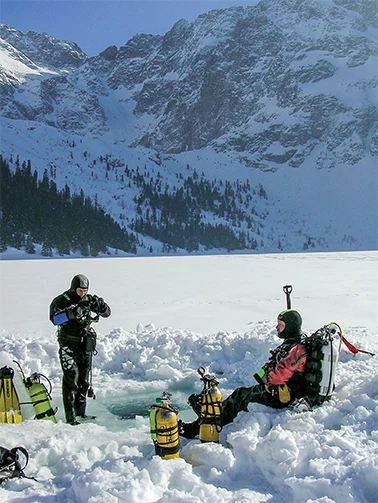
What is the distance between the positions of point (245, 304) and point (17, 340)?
7982mm

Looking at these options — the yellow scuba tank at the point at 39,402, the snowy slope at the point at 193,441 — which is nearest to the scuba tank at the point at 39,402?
the yellow scuba tank at the point at 39,402

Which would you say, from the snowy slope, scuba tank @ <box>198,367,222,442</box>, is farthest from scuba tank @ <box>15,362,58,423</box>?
scuba tank @ <box>198,367,222,442</box>

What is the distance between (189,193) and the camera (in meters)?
114

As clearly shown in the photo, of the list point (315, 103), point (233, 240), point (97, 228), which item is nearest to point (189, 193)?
point (233, 240)

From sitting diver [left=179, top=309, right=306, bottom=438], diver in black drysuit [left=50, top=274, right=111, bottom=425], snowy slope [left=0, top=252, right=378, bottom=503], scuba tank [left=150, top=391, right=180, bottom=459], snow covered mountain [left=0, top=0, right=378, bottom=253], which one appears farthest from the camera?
snow covered mountain [left=0, top=0, right=378, bottom=253]

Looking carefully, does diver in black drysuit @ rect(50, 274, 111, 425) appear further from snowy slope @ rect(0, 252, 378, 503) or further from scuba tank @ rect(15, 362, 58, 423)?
snowy slope @ rect(0, 252, 378, 503)

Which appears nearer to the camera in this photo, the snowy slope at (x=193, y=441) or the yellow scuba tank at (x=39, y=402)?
the snowy slope at (x=193, y=441)

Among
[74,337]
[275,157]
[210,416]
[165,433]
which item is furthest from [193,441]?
[275,157]

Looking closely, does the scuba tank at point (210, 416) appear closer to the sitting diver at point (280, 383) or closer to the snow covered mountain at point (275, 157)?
the sitting diver at point (280, 383)

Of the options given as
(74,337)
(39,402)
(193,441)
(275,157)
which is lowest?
(193,441)

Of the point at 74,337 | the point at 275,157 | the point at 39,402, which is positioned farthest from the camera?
the point at 275,157

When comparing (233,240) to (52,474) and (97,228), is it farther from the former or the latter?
(52,474)

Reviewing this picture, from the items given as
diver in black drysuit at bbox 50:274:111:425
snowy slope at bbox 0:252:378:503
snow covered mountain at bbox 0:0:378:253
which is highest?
snow covered mountain at bbox 0:0:378:253

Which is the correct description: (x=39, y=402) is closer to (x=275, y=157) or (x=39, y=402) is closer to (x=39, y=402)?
(x=39, y=402)
